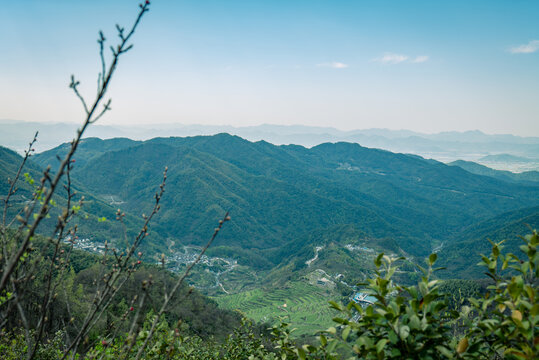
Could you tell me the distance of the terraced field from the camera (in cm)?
5369

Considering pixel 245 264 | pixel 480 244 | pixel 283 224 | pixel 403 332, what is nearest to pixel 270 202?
pixel 283 224

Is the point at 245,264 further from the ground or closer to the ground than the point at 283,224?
closer to the ground

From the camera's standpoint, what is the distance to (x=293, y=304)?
205 ft

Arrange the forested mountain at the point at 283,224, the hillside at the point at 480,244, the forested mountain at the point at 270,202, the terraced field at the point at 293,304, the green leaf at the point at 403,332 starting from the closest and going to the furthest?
the green leaf at the point at 403,332, the terraced field at the point at 293,304, the forested mountain at the point at 283,224, the hillside at the point at 480,244, the forested mountain at the point at 270,202

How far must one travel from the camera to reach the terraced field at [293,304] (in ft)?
176

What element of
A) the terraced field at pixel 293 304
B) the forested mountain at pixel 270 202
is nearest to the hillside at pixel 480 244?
the forested mountain at pixel 270 202

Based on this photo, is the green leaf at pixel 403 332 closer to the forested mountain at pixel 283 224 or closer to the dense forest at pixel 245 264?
the dense forest at pixel 245 264

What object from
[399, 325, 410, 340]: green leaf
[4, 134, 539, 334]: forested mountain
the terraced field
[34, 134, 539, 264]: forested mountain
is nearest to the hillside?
[4, 134, 539, 334]: forested mountain

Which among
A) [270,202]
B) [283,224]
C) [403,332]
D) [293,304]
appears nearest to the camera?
[403,332]

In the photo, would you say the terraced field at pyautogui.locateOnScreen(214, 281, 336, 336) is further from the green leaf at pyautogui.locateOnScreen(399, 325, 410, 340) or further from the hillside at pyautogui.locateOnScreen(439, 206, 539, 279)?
the green leaf at pyautogui.locateOnScreen(399, 325, 410, 340)

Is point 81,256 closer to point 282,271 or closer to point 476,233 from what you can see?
point 282,271

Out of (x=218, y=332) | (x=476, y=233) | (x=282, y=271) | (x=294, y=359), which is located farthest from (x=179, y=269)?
(x=476, y=233)

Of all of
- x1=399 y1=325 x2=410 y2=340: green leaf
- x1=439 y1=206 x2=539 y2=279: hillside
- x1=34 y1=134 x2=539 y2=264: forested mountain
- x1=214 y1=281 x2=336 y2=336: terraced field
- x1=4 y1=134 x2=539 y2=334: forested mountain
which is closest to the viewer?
x1=399 y1=325 x2=410 y2=340: green leaf

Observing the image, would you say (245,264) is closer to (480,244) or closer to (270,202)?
(270,202)
